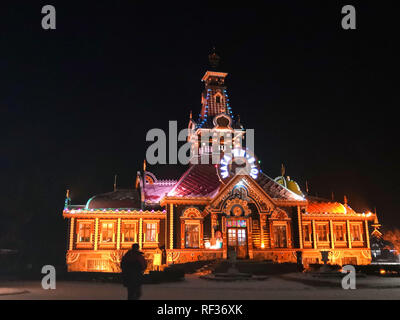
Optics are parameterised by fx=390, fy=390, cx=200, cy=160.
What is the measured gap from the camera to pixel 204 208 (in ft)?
118

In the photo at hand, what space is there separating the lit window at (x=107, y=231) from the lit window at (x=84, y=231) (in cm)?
117

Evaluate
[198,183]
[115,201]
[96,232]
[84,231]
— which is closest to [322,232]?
[198,183]

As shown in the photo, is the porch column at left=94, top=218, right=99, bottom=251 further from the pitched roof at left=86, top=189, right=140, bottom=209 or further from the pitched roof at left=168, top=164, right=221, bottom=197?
the pitched roof at left=168, top=164, right=221, bottom=197

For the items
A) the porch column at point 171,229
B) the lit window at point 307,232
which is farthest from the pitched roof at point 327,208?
the porch column at point 171,229

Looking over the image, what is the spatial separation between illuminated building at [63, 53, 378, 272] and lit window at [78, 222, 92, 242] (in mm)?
89

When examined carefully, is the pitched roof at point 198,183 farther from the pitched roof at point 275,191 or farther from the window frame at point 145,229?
the pitched roof at point 275,191

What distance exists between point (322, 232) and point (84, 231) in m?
23.8

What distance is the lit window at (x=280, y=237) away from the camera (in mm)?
36594

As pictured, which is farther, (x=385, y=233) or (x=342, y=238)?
(x=385, y=233)

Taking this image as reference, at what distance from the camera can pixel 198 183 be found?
3781cm
